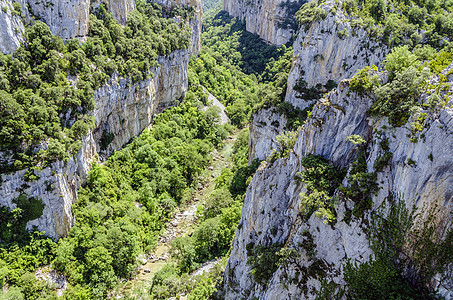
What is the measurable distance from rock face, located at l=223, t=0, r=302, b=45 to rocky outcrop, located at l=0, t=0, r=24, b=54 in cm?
8855

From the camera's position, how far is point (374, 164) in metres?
17.2

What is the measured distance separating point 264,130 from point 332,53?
681 inches

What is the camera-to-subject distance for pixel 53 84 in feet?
117

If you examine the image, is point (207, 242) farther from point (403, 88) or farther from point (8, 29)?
point (8, 29)

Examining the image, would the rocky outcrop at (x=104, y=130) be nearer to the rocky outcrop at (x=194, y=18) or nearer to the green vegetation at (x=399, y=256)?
the rocky outcrop at (x=194, y=18)

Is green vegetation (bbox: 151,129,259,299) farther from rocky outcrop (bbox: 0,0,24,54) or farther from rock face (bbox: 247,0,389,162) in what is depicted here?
rocky outcrop (bbox: 0,0,24,54)

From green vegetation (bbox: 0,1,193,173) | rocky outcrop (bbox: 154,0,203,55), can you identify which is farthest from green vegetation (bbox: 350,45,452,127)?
rocky outcrop (bbox: 154,0,203,55)

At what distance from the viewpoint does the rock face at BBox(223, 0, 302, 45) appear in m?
102

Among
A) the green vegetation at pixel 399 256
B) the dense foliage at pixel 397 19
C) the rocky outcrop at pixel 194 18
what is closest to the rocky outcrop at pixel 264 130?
the dense foliage at pixel 397 19

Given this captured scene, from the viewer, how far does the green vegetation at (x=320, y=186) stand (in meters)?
18.8

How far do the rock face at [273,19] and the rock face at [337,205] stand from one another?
91338 mm

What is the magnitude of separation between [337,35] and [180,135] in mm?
38112

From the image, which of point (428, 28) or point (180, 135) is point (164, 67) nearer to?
point (180, 135)

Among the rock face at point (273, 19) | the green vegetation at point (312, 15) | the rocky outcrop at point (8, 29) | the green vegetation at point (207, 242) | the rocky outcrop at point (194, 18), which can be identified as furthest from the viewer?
the rock face at point (273, 19)
